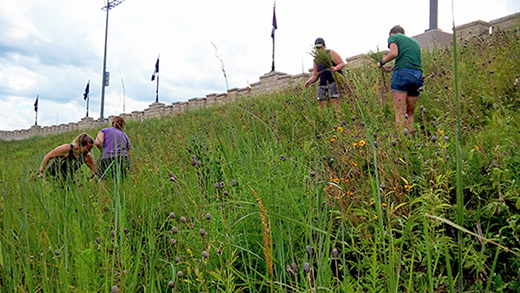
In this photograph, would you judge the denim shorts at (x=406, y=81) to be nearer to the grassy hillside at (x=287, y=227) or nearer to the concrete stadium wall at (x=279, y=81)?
the grassy hillside at (x=287, y=227)

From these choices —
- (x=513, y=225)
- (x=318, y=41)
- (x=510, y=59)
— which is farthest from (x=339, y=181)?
(x=318, y=41)

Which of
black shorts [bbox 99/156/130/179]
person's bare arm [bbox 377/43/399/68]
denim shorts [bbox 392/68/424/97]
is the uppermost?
person's bare arm [bbox 377/43/399/68]

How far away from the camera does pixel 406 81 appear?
558 cm

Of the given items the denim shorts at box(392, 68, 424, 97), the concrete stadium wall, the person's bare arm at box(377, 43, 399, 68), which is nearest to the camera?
the denim shorts at box(392, 68, 424, 97)

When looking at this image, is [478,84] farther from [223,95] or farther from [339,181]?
[223,95]

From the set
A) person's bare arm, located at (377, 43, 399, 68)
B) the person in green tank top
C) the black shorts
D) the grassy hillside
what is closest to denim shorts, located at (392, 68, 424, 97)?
the person in green tank top

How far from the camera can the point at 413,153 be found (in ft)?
9.30

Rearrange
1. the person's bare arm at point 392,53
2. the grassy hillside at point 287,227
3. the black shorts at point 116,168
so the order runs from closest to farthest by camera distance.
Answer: the grassy hillside at point 287,227
the black shorts at point 116,168
the person's bare arm at point 392,53

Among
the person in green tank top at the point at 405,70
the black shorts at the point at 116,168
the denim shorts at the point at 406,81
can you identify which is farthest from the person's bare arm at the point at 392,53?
the black shorts at the point at 116,168

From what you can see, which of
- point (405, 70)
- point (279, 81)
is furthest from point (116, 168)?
point (279, 81)

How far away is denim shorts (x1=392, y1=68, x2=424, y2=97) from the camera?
220 inches

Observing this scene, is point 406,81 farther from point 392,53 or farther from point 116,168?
point 116,168

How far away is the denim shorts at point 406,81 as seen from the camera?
5.59 meters

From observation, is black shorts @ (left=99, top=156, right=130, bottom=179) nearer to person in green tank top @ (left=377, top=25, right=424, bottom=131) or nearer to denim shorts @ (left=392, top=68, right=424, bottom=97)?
person in green tank top @ (left=377, top=25, right=424, bottom=131)
